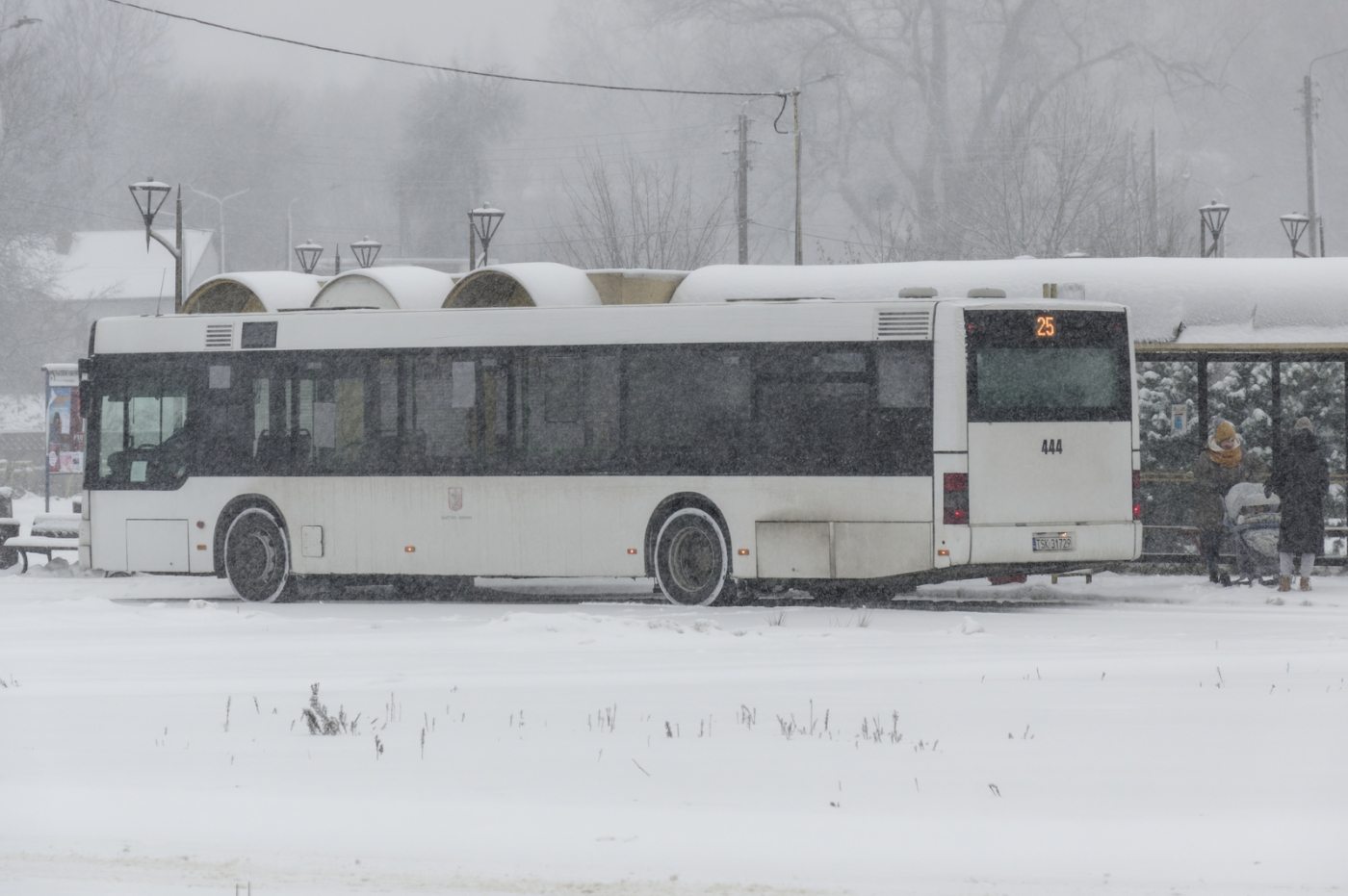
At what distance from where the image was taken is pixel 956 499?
16.3m

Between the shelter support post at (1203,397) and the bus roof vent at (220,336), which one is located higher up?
the bus roof vent at (220,336)

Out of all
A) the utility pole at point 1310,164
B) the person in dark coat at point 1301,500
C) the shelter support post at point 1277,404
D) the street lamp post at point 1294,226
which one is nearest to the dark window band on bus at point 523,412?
the person in dark coat at point 1301,500

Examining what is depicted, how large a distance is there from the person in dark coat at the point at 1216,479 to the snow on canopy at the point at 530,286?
6425mm

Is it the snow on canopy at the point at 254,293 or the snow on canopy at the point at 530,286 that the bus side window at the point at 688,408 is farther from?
the snow on canopy at the point at 254,293

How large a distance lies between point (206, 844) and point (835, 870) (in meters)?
2.30

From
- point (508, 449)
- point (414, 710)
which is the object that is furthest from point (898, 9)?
point (414, 710)

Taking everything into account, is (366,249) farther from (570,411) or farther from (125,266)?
(125,266)

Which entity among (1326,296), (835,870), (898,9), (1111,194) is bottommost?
(835,870)

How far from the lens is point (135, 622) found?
15.7 meters

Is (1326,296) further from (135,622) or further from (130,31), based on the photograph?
(130,31)

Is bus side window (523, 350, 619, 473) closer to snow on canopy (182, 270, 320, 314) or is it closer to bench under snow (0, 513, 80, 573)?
snow on canopy (182, 270, 320, 314)

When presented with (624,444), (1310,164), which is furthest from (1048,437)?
(1310,164)

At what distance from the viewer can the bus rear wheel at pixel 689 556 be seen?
17250 millimetres

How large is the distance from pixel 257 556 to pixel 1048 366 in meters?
7.79
